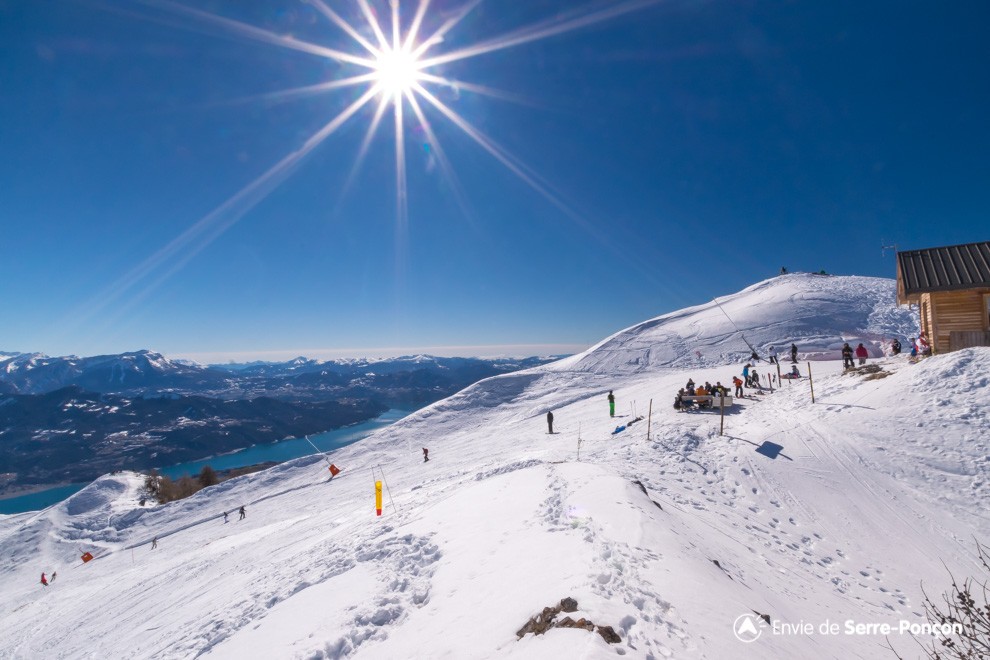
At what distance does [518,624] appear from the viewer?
5.61 metres

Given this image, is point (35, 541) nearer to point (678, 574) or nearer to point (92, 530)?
point (92, 530)

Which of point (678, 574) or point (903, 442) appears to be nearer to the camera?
point (678, 574)

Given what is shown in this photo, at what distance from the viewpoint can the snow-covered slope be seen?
6.28 m

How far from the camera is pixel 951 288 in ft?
66.8

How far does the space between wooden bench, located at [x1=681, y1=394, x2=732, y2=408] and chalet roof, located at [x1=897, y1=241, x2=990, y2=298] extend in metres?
10.7

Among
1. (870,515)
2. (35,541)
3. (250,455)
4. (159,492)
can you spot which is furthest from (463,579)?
(250,455)

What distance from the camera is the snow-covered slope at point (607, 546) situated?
6281 mm

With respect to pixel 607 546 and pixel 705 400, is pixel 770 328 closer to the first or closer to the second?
pixel 705 400

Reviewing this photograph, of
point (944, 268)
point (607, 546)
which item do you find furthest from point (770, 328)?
point (607, 546)

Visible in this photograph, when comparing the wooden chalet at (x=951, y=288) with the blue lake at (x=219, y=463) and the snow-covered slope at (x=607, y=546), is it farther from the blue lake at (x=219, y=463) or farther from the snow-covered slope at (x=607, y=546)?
the blue lake at (x=219, y=463)

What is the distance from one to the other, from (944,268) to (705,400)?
13.9 metres

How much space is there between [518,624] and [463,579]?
245cm

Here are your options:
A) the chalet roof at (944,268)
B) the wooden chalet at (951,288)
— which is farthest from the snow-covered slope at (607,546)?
the chalet roof at (944,268)

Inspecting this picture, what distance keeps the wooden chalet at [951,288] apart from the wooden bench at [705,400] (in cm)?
980
